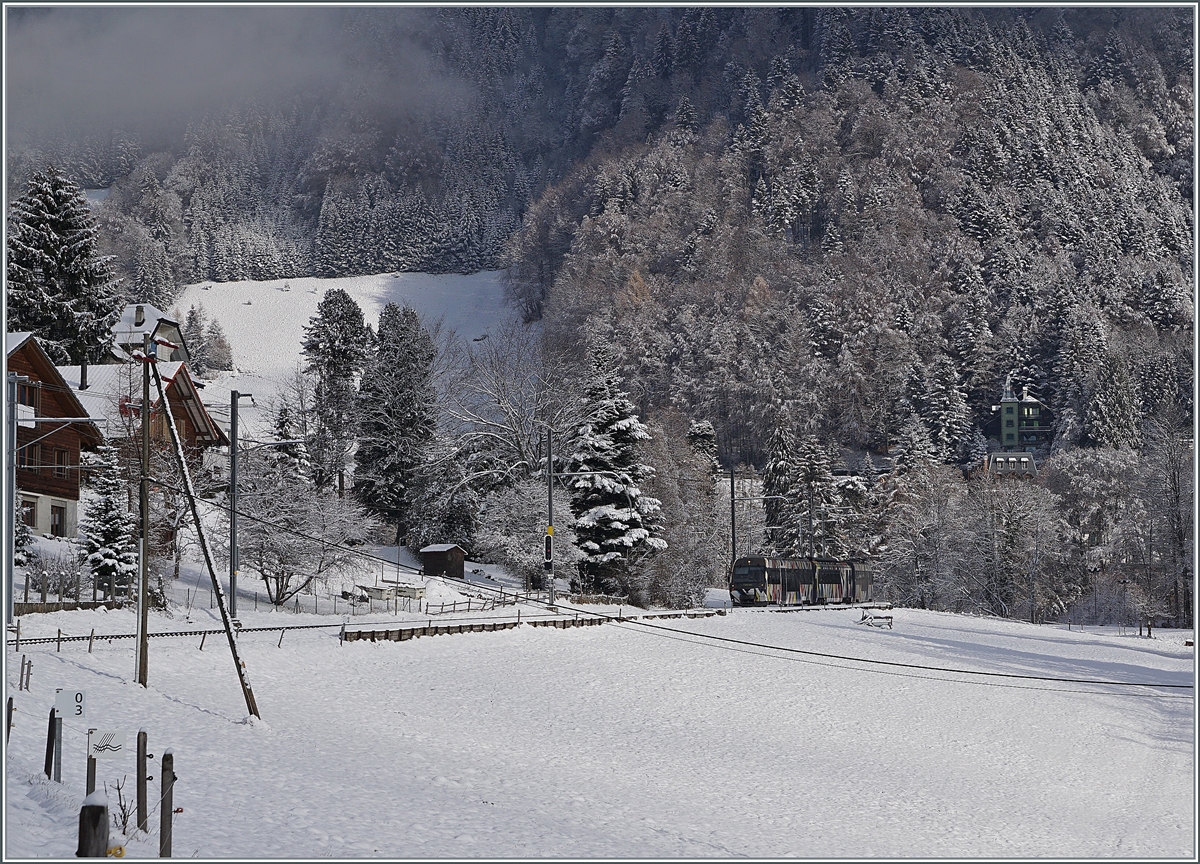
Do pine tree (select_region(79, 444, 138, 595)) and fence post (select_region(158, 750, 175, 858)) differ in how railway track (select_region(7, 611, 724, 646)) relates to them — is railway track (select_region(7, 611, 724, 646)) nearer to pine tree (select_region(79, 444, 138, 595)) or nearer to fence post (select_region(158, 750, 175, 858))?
pine tree (select_region(79, 444, 138, 595))

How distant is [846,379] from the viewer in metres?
145

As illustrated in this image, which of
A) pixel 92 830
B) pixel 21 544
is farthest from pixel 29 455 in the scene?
pixel 92 830

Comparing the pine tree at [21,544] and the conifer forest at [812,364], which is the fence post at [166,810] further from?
the pine tree at [21,544]

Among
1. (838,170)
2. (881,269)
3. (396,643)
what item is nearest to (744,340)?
(881,269)

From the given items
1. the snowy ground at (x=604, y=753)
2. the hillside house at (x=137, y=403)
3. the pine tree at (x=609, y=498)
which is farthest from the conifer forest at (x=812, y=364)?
the snowy ground at (x=604, y=753)

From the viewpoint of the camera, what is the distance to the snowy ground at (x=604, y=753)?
13703 millimetres

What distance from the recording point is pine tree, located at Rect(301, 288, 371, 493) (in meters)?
58.6

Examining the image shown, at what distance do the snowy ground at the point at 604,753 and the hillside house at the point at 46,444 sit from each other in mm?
13019

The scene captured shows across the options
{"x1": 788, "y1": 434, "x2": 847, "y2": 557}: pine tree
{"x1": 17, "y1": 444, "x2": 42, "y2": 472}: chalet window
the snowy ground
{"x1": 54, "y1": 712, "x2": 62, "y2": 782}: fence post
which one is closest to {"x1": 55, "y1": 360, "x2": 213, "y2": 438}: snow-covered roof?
{"x1": 17, "y1": 444, "x2": 42, "y2": 472}: chalet window

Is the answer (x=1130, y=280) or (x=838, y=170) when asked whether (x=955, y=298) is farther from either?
(x=838, y=170)

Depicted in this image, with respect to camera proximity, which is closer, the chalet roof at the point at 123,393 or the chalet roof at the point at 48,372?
the chalet roof at the point at 48,372

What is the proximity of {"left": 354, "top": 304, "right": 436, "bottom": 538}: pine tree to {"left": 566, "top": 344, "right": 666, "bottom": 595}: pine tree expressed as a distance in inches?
655

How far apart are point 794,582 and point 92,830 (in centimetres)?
5052

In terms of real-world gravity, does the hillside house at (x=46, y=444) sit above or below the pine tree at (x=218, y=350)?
below
